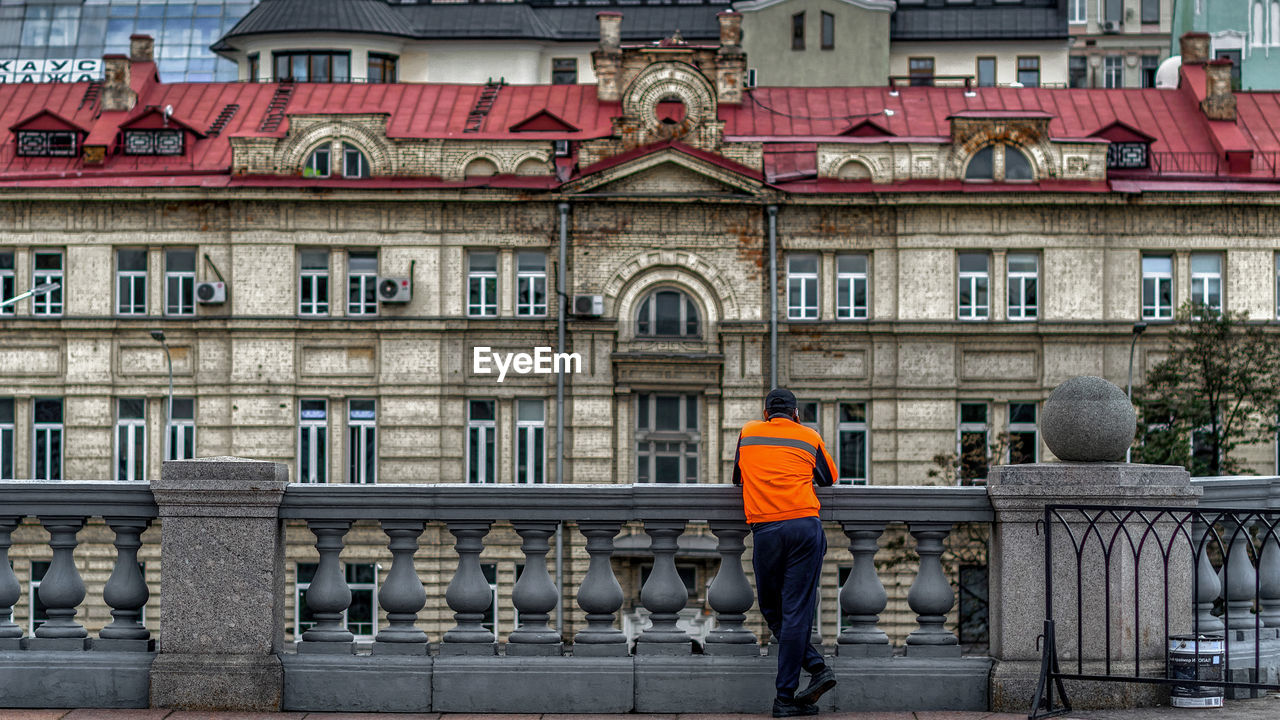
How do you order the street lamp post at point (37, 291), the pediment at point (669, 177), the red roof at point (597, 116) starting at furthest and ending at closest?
the red roof at point (597, 116) < the pediment at point (669, 177) < the street lamp post at point (37, 291)

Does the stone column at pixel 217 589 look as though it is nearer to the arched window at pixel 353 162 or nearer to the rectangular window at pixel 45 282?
the arched window at pixel 353 162

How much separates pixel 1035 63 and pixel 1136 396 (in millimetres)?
27975

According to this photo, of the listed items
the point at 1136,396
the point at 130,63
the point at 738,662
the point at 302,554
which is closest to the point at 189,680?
the point at 738,662

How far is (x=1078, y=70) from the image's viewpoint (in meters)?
82.8

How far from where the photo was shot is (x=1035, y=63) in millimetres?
71938

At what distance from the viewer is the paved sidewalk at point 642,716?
9.88 m

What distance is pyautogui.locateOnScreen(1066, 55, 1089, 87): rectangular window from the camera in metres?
81.8

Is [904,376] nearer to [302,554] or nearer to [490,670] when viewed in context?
[302,554]

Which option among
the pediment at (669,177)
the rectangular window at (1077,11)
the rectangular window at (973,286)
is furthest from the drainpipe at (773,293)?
the rectangular window at (1077,11)

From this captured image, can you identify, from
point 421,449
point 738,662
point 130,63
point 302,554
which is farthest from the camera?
point 130,63

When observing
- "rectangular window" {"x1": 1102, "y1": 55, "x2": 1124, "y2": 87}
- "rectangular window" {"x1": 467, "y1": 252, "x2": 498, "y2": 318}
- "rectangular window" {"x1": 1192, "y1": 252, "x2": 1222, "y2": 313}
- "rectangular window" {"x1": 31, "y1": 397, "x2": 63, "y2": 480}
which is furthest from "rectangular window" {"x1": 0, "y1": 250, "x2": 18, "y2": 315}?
"rectangular window" {"x1": 1102, "y1": 55, "x2": 1124, "y2": 87}

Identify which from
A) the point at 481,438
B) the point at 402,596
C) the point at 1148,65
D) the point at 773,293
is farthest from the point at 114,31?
the point at 402,596

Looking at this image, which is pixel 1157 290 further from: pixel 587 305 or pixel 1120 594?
pixel 1120 594

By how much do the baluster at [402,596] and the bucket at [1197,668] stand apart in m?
3.94
